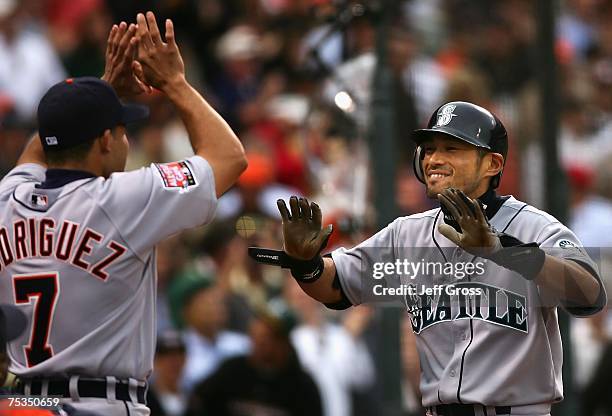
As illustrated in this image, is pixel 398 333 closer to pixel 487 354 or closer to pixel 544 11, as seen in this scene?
pixel 544 11

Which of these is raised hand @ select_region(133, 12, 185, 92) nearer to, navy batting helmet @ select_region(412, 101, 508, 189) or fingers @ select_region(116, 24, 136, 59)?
fingers @ select_region(116, 24, 136, 59)

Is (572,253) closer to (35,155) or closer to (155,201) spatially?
(155,201)

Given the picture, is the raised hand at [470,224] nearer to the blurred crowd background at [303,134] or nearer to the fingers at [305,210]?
the fingers at [305,210]

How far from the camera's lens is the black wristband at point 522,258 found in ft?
13.4

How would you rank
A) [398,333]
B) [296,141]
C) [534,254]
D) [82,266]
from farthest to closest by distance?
[296,141] → [398,333] → [82,266] → [534,254]

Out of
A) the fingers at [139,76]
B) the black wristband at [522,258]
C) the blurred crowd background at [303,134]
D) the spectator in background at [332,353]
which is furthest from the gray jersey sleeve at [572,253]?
the spectator in background at [332,353]

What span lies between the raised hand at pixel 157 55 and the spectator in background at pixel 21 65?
555cm

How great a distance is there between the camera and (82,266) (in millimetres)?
4648

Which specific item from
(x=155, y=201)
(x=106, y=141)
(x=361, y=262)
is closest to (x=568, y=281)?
(x=361, y=262)

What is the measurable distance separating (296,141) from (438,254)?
21.2ft

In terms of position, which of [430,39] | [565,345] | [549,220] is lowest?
[565,345]

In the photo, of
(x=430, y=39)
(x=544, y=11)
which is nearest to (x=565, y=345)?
(x=544, y=11)

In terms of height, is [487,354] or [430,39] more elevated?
[430,39]

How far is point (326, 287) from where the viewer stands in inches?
184
